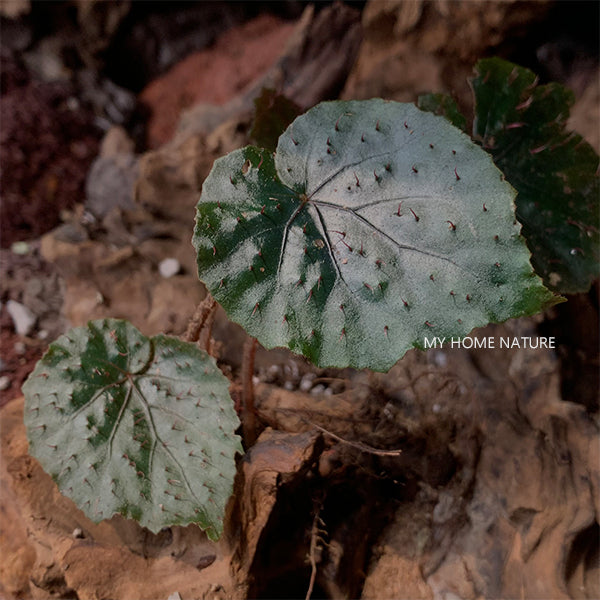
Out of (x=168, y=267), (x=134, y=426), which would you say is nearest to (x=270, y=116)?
(x=168, y=267)

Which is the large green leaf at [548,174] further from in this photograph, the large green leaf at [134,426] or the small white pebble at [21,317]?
the small white pebble at [21,317]

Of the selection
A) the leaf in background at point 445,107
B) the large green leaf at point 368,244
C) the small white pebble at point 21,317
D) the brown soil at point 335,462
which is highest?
the leaf in background at point 445,107

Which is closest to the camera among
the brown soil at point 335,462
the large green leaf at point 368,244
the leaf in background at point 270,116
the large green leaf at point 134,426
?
the large green leaf at point 368,244

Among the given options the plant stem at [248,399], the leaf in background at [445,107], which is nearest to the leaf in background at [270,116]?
the leaf in background at [445,107]

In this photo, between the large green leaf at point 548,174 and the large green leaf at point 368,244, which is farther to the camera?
the large green leaf at point 548,174

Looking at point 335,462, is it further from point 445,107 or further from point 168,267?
point 445,107

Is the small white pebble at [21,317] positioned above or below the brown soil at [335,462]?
above

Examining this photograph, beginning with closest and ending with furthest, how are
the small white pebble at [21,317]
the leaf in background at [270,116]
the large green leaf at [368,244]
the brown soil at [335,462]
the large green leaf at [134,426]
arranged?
the large green leaf at [368,244]
the large green leaf at [134,426]
the brown soil at [335,462]
the leaf in background at [270,116]
the small white pebble at [21,317]

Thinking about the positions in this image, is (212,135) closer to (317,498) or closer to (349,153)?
(349,153)

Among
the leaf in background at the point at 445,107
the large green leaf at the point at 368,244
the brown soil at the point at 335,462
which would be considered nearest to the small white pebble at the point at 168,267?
the brown soil at the point at 335,462
